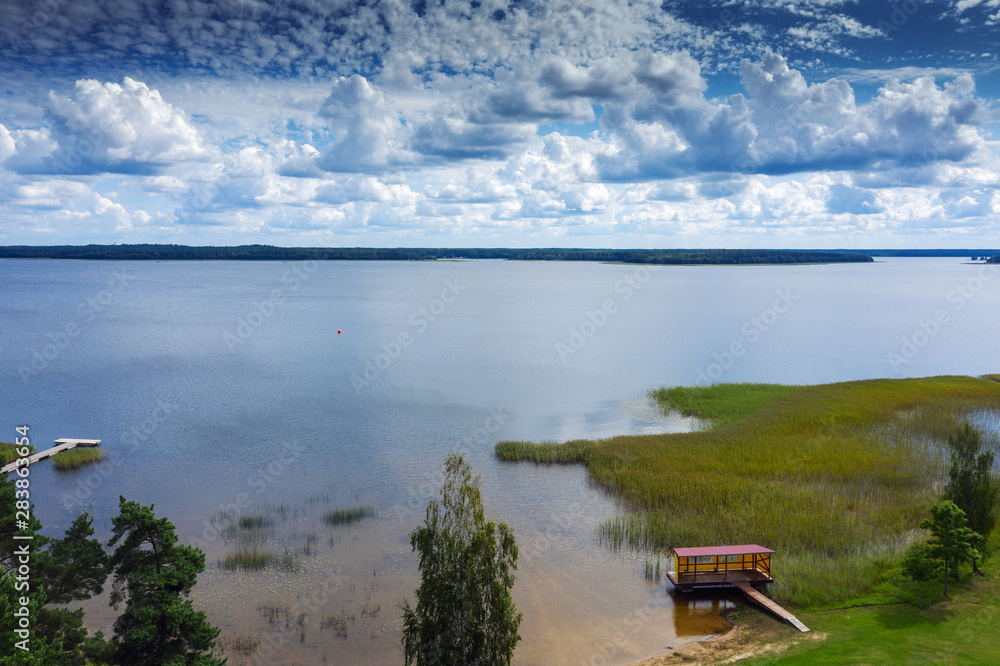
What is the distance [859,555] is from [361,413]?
3509cm

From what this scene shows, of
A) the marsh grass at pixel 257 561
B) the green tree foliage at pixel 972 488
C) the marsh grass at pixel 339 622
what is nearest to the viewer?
the marsh grass at pixel 339 622

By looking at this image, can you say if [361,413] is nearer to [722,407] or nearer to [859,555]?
[722,407]

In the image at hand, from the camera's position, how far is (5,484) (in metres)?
14.9

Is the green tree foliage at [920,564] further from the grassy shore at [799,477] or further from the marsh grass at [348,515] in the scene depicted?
the marsh grass at [348,515]

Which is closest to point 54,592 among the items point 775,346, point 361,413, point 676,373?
point 361,413

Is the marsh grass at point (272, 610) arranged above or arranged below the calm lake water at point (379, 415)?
below

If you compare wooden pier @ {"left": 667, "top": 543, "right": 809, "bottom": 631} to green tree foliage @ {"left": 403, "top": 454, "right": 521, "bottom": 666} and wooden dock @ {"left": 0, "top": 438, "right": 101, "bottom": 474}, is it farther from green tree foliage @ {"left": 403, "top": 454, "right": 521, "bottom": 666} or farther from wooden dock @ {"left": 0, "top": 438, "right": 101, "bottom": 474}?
wooden dock @ {"left": 0, "top": 438, "right": 101, "bottom": 474}

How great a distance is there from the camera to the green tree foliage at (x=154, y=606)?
14.3m

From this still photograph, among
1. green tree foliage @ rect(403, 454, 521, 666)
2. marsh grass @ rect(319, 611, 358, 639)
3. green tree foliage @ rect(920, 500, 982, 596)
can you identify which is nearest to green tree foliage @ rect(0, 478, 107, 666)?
marsh grass @ rect(319, 611, 358, 639)

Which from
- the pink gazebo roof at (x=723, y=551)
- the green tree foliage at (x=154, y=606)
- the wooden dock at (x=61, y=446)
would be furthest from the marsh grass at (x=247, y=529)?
the pink gazebo roof at (x=723, y=551)

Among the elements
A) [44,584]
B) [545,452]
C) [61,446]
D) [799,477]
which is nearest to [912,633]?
[799,477]

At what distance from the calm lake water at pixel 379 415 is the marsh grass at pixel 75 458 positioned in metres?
1.44

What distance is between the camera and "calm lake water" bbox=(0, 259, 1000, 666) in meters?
22.8

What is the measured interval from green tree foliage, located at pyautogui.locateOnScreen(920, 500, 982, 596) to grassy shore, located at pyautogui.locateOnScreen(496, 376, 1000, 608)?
7.24ft
